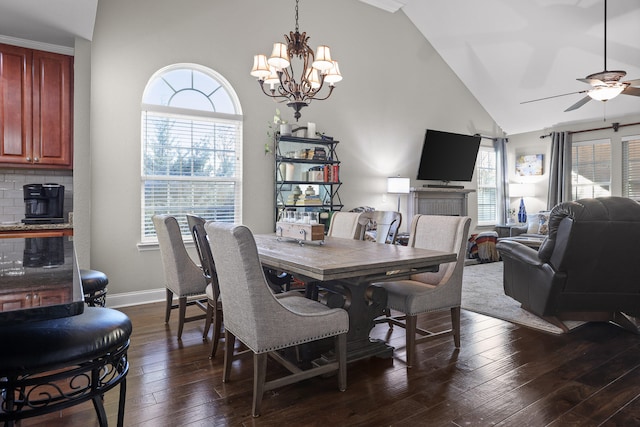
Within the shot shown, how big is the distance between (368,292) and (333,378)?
0.58 m

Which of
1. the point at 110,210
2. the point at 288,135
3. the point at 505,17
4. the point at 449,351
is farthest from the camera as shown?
the point at 505,17

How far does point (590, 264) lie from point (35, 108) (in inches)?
196

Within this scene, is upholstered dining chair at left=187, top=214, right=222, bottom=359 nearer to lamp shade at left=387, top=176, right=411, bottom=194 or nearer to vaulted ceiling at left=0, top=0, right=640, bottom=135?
lamp shade at left=387, top=176, right=411, bottom=194

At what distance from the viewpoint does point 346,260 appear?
2.23 m

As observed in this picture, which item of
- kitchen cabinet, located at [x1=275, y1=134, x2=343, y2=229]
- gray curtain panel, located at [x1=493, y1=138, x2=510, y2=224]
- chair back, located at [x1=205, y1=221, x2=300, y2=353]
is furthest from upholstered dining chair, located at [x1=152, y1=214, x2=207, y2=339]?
gray curtain panel, located at [x1=493, y1=138, x2=510, y2=224]

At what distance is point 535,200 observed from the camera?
Result: 8.16 meters

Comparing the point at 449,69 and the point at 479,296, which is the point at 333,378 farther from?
the point at 449,69

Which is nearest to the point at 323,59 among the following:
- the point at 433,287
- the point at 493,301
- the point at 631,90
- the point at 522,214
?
the point at 433,287

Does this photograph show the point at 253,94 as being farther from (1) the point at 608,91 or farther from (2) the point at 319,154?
(1) the point at 608,91

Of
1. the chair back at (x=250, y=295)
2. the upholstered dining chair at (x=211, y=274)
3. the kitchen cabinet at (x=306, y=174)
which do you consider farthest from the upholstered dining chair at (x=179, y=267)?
the kitchen cabinet at (x=306, y=174)

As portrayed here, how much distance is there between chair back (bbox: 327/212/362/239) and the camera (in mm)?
3697

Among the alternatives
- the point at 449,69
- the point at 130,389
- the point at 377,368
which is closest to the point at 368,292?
the point at 377,368

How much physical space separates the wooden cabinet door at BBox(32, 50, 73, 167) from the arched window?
2.56 ft

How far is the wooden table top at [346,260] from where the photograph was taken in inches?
81.0
